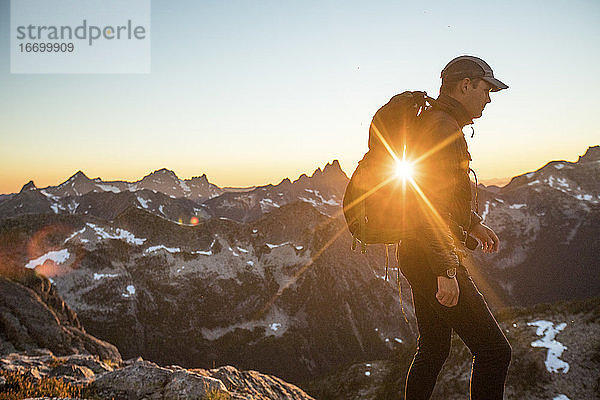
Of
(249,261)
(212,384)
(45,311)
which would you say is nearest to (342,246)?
(249,261)

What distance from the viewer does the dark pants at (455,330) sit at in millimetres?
3336

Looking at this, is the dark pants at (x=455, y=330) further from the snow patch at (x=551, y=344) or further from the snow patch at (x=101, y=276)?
the snow patch at (x=101, y=276)

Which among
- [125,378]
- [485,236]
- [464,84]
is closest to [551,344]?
[485,236]

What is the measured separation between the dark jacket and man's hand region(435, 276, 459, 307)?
3.6 inches

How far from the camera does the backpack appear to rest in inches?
139

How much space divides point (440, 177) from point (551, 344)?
37492 mm

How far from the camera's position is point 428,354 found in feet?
12.5

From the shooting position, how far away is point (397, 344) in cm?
12988

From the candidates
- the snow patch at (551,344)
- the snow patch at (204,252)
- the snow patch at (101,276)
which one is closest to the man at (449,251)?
the snow patch at (551,344)

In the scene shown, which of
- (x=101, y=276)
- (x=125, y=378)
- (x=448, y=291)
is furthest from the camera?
(x=101, y=276)

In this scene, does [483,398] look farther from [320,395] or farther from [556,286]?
[556,286]

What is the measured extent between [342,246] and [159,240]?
73845 mm

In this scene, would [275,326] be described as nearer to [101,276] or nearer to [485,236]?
[101,276]

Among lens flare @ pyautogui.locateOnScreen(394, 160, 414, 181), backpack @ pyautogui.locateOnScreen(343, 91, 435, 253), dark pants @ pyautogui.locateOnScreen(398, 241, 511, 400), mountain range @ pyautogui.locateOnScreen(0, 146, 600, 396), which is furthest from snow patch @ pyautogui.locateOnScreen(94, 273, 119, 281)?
lens flare @ pyautogui.locateOnScreen(394, 160, 414, 181)
